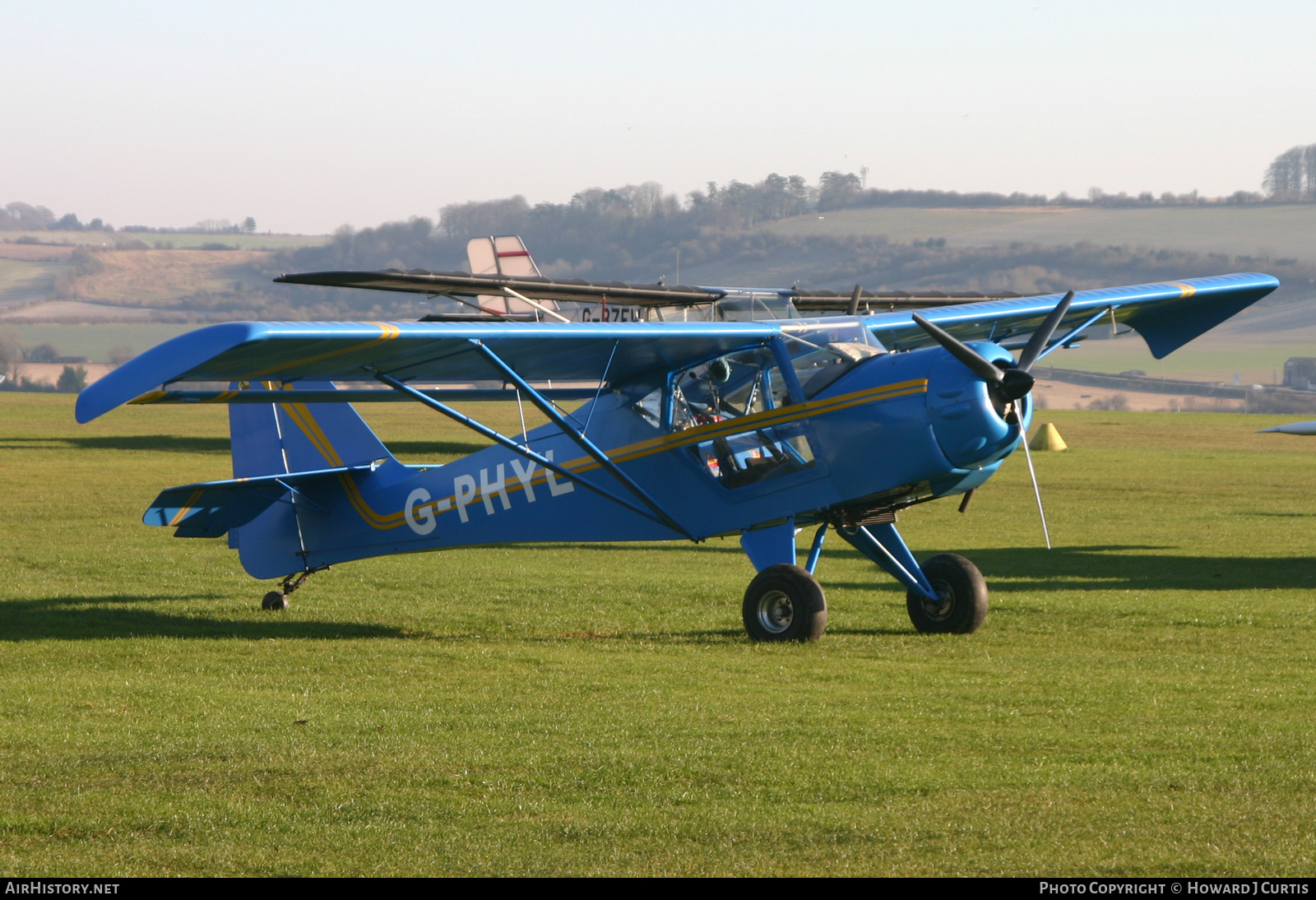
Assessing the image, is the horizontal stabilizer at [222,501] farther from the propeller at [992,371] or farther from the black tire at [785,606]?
the propeller at [992,371]

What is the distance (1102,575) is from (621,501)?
6551 millimetres

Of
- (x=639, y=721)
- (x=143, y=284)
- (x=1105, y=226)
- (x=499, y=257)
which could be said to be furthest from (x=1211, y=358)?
(x=143, y=284)

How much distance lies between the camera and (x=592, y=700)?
28.5ft


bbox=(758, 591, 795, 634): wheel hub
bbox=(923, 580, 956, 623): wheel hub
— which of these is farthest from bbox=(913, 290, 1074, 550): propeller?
bbox=(758, 591, 795, 634): wheel hub

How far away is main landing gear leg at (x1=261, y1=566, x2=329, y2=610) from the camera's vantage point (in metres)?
13.2

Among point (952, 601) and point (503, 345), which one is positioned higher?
point (503, 345)

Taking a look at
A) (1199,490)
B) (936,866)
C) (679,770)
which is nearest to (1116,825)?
(936,866)

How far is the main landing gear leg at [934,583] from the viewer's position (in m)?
11.2

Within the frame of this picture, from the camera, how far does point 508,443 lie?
1121 cm

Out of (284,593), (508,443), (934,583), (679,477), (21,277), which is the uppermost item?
(21,277)

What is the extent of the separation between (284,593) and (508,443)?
3636 mm

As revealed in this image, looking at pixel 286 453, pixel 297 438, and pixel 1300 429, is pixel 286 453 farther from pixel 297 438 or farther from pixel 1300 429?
pixel 1300 429

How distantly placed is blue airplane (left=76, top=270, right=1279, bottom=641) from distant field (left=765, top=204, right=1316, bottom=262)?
488 ft

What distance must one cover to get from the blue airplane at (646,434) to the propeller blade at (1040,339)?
36mm
